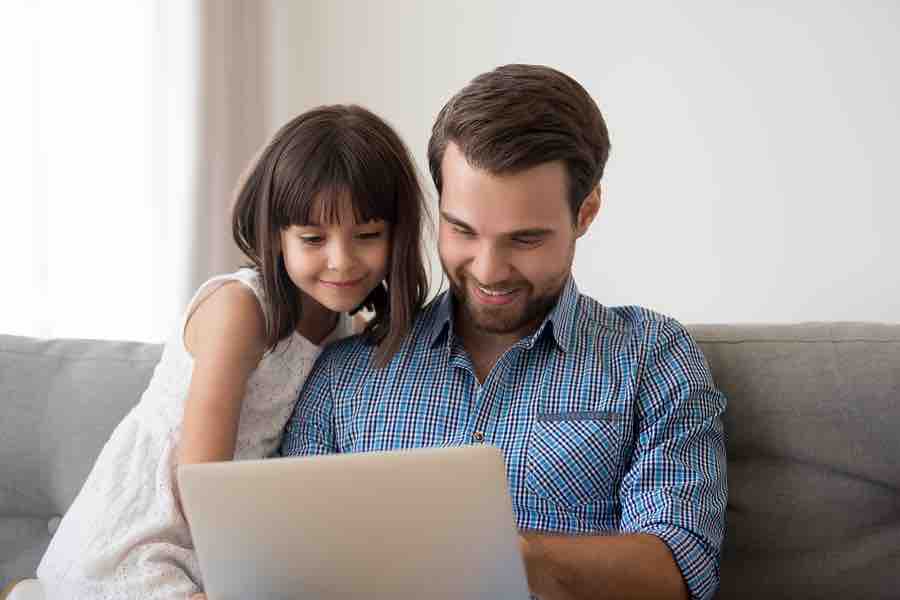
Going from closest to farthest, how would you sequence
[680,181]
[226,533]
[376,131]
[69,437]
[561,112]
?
[226,533] < [561,112] < [376,131] < [69,437] < [680,181]

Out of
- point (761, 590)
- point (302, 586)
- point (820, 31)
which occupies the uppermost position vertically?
point (820, 31)

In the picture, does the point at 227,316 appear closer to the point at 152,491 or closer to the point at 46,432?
the point at 152,491

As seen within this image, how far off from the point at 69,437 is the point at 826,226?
5.76 feet

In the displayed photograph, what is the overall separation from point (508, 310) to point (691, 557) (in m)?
0.44

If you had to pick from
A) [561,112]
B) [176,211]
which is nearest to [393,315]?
[561,112]

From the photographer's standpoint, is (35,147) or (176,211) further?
(176,211)

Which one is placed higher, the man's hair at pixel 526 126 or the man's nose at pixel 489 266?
the man's hair at pixel 526 126

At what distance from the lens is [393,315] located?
1631mm

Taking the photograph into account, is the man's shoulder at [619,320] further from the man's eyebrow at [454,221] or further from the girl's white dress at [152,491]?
the girl's white dress at [152,491]

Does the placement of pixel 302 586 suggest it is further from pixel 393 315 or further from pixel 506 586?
pixel 393 315

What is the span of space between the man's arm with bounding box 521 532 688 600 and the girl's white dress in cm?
49

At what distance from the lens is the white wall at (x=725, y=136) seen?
2477 millimetres

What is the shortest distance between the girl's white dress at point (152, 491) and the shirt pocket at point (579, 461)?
0.41 meters

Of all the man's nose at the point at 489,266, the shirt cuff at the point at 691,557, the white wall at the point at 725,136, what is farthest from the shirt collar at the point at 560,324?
the white wall at the point at 725,136
